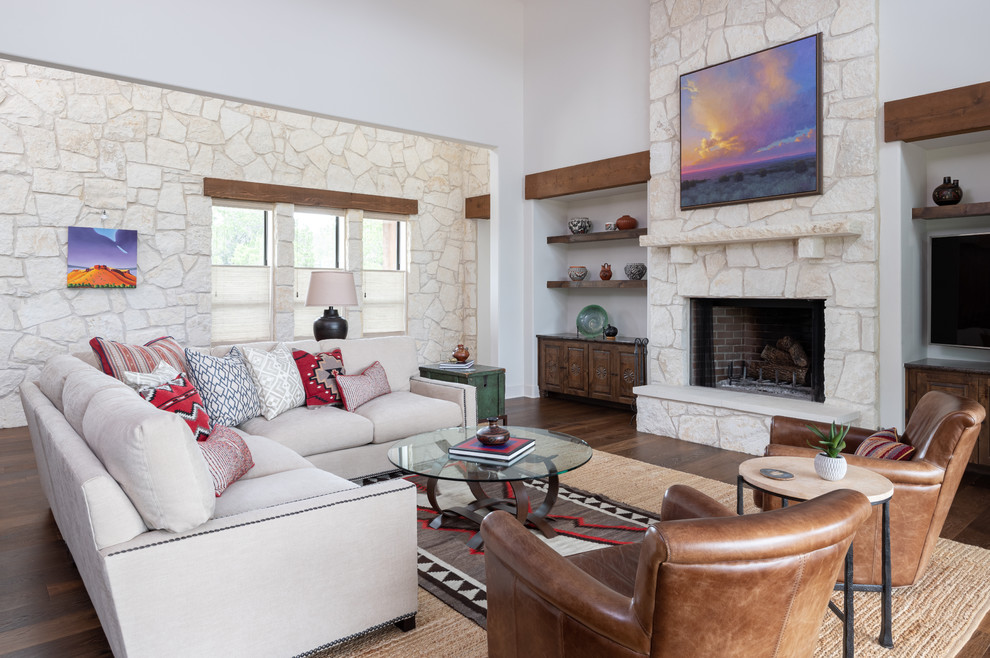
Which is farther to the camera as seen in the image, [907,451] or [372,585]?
[907,451]

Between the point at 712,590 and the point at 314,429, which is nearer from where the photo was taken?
the point at 712,590

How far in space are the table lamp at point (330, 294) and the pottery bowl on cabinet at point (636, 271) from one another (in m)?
2.84

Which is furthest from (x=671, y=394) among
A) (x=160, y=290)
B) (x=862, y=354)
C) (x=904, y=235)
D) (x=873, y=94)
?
(x=160, y=290)

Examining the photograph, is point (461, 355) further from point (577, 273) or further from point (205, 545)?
point (205, 545)

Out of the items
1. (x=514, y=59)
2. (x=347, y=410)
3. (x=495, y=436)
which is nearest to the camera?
(x=495, y=436)

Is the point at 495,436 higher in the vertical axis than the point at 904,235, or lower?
lower

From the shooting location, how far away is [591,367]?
642 cm

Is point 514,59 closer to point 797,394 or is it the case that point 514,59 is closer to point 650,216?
point 650,216

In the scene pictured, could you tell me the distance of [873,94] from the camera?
14.1ft

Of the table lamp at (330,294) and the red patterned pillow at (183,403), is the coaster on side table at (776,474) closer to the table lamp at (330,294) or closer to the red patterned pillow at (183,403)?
the red patterned pillow at (183,403)

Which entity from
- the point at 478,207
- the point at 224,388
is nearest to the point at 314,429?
the point at 224,388

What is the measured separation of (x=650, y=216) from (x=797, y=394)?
6.53 ft

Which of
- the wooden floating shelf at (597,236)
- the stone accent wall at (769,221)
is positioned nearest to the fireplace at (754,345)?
the stone accent wall at (769,221)

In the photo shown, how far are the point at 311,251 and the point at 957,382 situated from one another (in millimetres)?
6315
